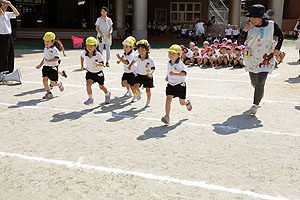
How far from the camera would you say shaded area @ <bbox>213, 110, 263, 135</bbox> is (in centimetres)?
549

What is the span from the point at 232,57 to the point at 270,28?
652 cm

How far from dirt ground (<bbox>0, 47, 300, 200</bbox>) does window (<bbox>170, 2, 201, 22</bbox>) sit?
3026cm

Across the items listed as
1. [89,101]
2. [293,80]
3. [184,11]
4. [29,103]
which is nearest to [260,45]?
[89,101]

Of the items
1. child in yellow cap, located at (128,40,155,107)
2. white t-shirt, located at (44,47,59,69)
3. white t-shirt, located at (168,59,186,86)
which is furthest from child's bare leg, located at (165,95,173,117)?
white t-shirt, located at (44,47,59,69)

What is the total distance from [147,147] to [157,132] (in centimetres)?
70

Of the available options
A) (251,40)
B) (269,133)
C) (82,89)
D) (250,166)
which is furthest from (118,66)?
(250,166)

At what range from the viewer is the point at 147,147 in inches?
185

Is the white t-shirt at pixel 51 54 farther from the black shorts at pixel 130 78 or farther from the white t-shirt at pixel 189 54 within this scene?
the white t-shirt at pixel 189 54

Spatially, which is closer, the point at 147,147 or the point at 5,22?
the point at 147,147

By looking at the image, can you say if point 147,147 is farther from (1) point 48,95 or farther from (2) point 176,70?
(1) point 48,95

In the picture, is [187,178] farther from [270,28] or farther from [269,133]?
[270,28]

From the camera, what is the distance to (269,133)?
5355mm

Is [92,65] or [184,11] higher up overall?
[184,11]

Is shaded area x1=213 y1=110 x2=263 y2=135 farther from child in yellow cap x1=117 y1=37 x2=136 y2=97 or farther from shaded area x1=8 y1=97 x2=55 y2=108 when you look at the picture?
shaded area x1=8 y1=97 x2=55 y2=108
